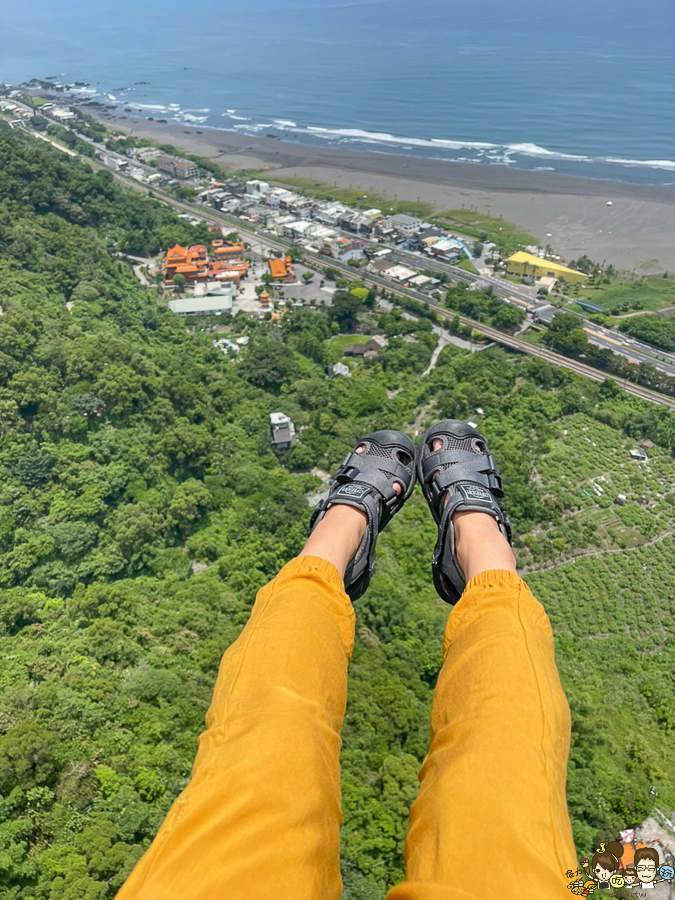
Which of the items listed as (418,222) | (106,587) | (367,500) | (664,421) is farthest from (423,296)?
(367,500)

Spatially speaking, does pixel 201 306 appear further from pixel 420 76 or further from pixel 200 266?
pixel 420 76

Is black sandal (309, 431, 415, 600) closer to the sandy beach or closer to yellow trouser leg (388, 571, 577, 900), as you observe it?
yellow trouser leg (388, 571, 577, 900)

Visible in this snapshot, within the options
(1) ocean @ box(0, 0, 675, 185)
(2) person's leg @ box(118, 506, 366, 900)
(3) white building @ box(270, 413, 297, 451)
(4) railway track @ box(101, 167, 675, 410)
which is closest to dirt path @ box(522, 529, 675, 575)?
(4) railway track @ box(101, 167, 675, 410)

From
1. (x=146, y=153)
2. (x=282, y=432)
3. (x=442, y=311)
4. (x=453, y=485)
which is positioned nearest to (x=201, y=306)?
(x=282, y=432)

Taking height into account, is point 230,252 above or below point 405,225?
below

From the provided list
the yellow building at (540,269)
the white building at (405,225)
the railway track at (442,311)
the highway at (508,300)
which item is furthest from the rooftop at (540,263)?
the white building at (405,225)

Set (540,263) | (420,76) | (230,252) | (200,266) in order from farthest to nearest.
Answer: (420,76) → (230,252) → (540,263) → (200,266)

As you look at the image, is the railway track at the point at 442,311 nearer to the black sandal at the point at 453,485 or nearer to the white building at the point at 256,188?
the white building at the point at 256,188
